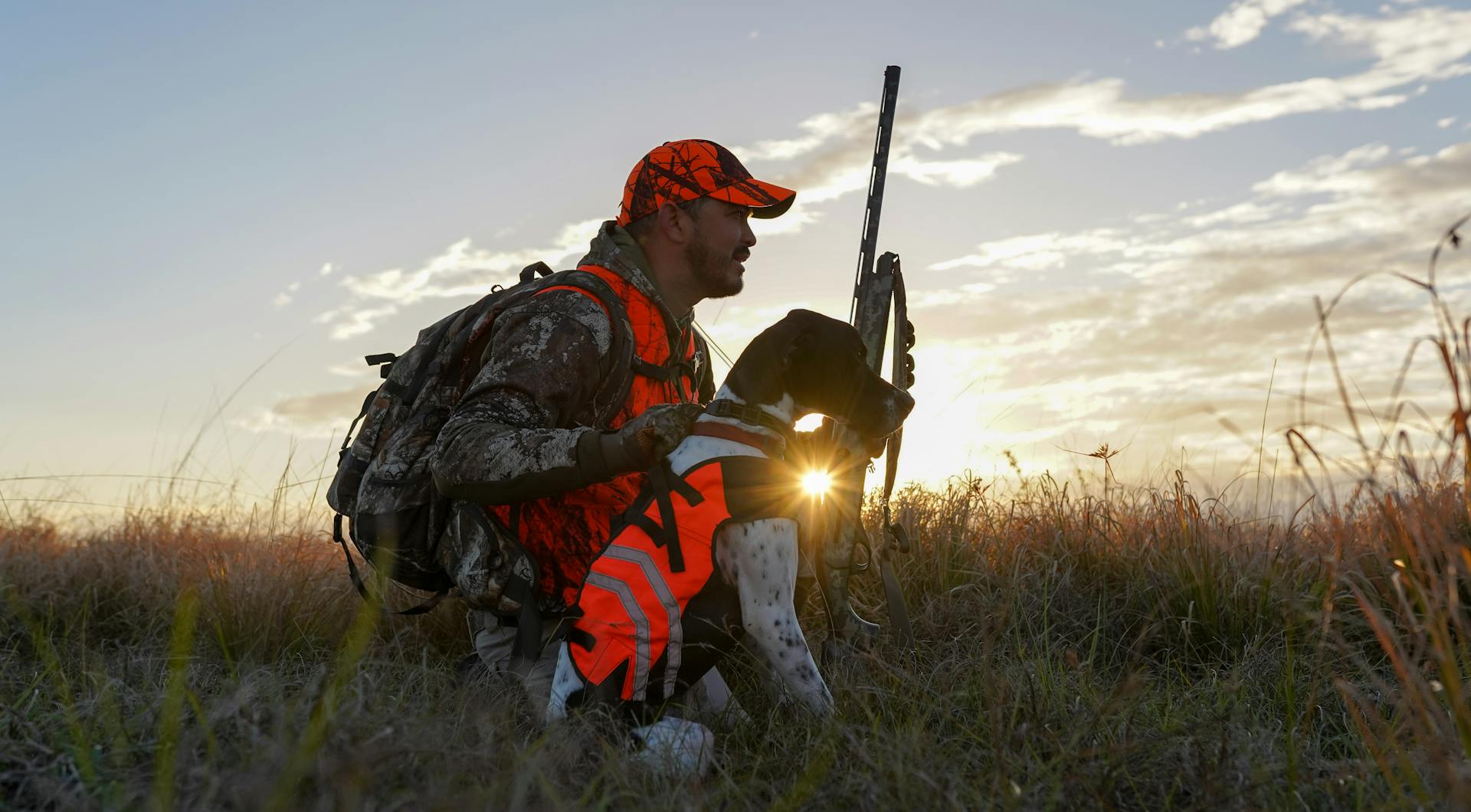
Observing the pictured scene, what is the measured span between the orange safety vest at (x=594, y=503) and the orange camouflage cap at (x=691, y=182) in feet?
1.23

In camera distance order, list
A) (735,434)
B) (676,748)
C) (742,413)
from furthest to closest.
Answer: (742,413)
(735,434)
(676,748)

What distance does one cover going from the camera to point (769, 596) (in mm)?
3613

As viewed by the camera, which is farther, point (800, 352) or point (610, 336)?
point (610, 336)

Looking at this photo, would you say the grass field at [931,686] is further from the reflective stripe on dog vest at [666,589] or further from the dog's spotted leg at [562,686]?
the reflective stripe on dog vest at [666,589]

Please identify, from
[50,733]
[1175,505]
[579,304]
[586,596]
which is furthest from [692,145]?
[50,733]

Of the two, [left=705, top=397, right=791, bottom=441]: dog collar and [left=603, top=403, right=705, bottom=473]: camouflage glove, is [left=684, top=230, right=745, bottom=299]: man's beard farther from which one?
[left=603, top=403, right=705, bottom=473]: camouflage glove

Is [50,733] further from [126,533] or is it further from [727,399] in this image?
[126,533]

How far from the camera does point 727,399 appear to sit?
3.88 m

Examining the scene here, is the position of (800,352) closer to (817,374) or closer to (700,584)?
(817,374)

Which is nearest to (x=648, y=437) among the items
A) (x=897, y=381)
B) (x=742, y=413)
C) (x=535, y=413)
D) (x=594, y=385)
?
(x=742, y=413)

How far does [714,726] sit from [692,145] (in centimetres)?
237

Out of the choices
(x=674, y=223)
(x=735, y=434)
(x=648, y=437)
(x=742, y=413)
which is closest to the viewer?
(x=648, y=437)

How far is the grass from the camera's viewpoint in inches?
94.4

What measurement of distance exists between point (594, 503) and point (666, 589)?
91 centimetres
